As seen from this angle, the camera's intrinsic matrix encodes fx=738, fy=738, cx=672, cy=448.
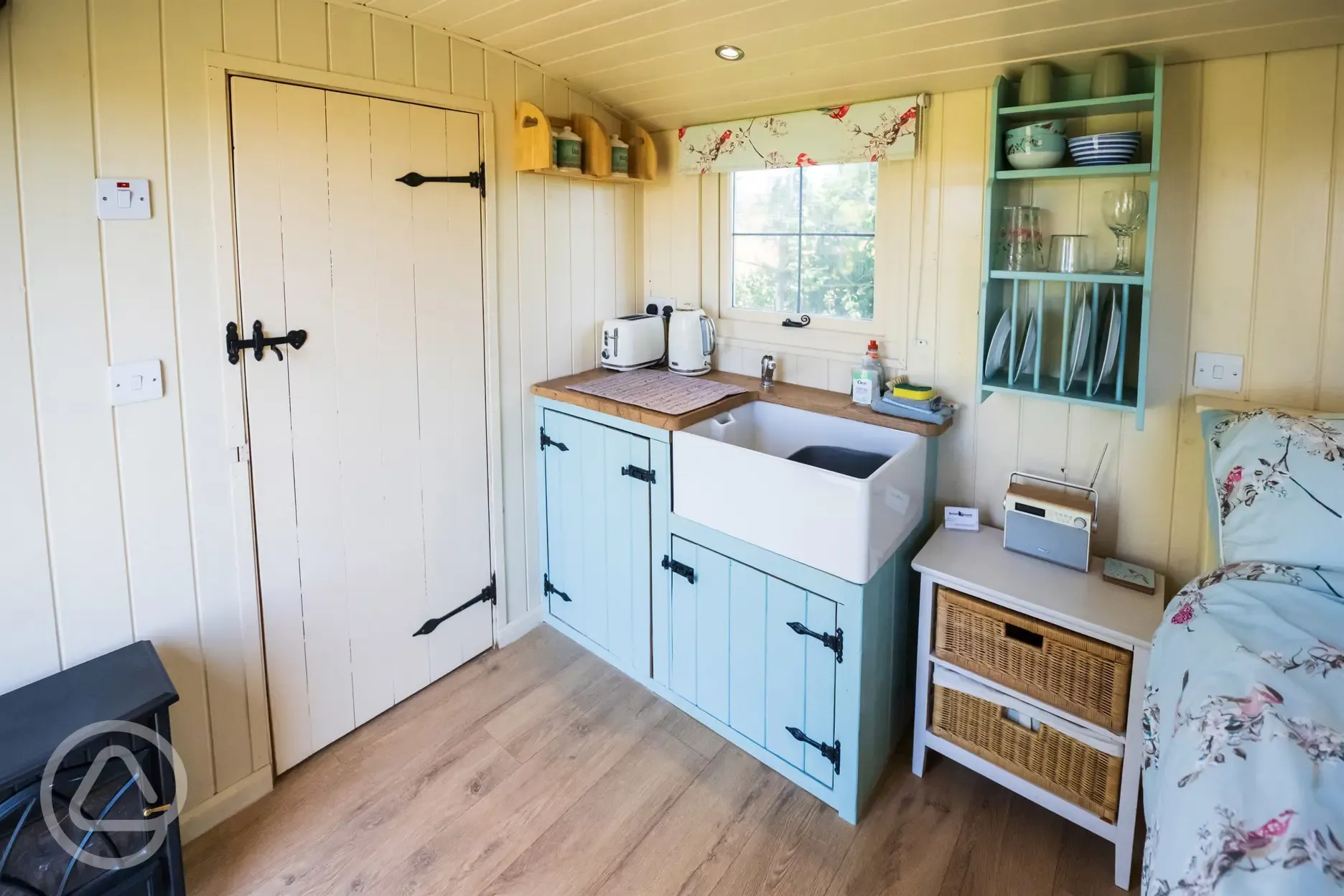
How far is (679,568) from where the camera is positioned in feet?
7.32

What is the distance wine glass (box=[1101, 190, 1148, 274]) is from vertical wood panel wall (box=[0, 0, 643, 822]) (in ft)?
6.20

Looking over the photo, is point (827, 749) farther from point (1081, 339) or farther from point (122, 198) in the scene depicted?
point (122, 198)

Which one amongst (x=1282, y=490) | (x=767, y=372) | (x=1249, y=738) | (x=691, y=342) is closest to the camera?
(x=1249, y=738)

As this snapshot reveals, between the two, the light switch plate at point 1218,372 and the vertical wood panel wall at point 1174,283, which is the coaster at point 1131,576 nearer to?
the vertical wood panel wall at point 1174,283

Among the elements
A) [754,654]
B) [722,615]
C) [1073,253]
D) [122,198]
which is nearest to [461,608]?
[722,615]

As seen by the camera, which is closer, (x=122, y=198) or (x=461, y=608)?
(x=122, y=198)

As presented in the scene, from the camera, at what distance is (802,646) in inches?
76.6

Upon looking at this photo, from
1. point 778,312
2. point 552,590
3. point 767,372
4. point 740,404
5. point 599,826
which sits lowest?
point 599,826

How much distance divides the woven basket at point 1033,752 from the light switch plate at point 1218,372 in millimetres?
920

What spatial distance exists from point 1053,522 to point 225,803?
229 cm

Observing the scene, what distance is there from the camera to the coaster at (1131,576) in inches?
70.7

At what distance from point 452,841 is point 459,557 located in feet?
2.94

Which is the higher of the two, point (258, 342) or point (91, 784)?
point (258, 342)

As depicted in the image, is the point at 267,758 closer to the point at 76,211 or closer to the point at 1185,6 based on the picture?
the point at 76,211
